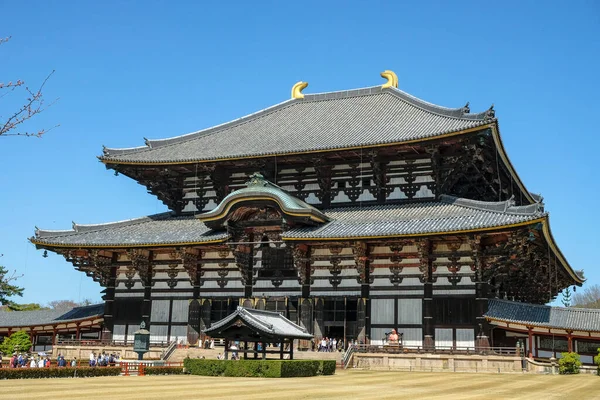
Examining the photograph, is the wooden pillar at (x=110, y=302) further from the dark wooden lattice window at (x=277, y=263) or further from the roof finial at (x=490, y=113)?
the roof finial at (x=490, y=113)

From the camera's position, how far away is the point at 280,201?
40219mm

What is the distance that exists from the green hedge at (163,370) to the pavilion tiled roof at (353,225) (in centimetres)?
1028

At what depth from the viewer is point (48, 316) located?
54875mm

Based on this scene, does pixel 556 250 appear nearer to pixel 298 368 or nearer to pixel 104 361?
pixel 298 368

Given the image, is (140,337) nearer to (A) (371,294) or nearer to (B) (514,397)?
(A) (371,294)

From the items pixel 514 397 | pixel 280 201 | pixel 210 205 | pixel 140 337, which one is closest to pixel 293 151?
pixel 280 201

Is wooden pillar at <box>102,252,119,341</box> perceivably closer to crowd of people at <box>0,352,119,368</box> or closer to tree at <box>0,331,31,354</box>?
crowd of people at <box>0,352,119,368</box>

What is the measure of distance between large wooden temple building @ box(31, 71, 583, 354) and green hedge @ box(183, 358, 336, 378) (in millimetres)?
9242

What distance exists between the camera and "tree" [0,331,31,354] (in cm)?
5325

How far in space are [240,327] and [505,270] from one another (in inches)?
665

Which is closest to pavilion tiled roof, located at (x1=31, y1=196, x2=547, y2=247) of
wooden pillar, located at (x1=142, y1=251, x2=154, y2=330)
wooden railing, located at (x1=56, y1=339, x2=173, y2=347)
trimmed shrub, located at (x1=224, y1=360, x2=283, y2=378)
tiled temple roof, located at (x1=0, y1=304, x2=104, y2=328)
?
wooden pillar, located at (x1=142, y1=251, x2=154, y2=330)

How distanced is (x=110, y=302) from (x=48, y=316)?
1139 centimetres

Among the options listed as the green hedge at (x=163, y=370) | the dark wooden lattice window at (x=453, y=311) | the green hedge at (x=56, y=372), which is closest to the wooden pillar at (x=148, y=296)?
the green hedge at (x=163, y=370)

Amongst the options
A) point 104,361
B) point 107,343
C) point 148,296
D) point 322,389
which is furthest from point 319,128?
point 322,389
